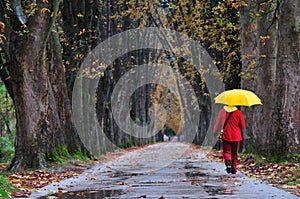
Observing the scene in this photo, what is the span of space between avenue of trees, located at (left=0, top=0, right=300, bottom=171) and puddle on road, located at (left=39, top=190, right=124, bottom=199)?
3.26 meters

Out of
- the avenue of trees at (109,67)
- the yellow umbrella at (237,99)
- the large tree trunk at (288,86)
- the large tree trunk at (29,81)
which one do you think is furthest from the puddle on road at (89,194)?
the large tree trunk at (288,86)

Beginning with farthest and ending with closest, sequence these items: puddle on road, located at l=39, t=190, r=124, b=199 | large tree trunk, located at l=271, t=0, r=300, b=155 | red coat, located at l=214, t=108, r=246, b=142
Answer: large tree trunk, located at l=271, t=0, r=300, b=155 < red coat, located at l=214, t=108, r=246, b=142 < puddle on road, located at l=39, t=190, r=124, b=199

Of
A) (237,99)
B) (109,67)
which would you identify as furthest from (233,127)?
(109,67)

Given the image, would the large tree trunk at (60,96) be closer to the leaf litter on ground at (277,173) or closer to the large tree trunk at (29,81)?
the large tree trunk at (29,81)

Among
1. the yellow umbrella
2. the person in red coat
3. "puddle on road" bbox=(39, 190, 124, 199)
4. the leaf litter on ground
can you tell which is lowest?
the leaf litter on ground

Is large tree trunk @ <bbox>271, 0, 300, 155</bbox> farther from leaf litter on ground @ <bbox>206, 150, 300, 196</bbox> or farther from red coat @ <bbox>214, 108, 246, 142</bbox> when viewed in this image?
red coat @ <bbox>214, 108, 246, 142</bbox>

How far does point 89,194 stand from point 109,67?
2423cm

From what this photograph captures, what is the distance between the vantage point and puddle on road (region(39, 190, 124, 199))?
32.9 feet

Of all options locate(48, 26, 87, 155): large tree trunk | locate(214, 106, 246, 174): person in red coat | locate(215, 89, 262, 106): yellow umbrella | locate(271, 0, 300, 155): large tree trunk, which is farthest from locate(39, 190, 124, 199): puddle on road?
locate(48, 26, 87, 155): large tree trunk

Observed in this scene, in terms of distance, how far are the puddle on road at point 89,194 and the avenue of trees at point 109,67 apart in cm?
326

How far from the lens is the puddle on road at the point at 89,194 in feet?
32.9

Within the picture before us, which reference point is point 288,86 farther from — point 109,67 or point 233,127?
point 109,67

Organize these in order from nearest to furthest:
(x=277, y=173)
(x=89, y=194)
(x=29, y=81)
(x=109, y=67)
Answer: (x=89, y=194)
(x=277, y=173)
(x=29, y=81)
(x=109, y=67)

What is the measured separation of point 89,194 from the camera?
1050 centimetres
